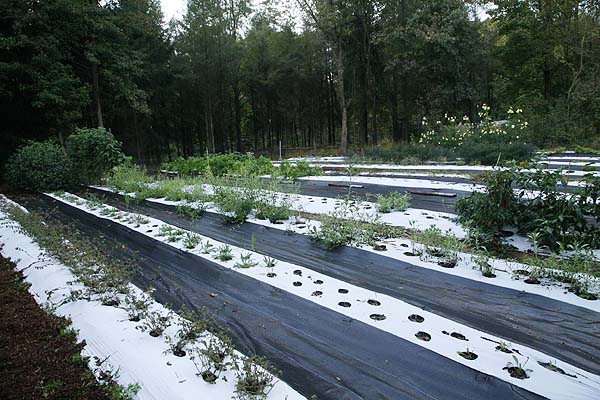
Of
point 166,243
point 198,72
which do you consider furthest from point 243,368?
point 198,72

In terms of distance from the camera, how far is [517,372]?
4.86ft

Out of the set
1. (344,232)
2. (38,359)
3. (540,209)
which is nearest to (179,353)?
(38,359)

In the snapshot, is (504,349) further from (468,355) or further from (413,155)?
(413,155)

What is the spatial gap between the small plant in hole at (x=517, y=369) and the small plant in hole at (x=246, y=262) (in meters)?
1.76

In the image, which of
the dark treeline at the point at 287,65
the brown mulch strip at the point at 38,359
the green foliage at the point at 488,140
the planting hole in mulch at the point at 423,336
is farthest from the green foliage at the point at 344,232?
the dark treeline at the point at 287,65

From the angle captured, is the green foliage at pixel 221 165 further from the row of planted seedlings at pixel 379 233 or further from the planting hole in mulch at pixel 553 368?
the planting hole in mulch at pixel 553 368

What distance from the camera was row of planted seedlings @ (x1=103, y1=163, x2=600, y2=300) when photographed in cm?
225

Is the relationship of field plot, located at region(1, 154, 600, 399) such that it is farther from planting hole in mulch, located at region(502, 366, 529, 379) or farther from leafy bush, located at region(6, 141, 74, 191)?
leafy bush, located at region(6, 141, 74, 191)

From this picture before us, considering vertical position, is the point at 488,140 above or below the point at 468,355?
above

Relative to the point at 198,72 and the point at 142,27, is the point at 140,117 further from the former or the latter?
the point at 142,27

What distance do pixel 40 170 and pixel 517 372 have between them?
8.93 meters

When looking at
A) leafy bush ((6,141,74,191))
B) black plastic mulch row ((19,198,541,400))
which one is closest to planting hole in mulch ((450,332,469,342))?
black plastic mulch row ((19,198,541,400))

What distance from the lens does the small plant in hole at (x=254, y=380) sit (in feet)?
4.58

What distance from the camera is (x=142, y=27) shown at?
12.0m
